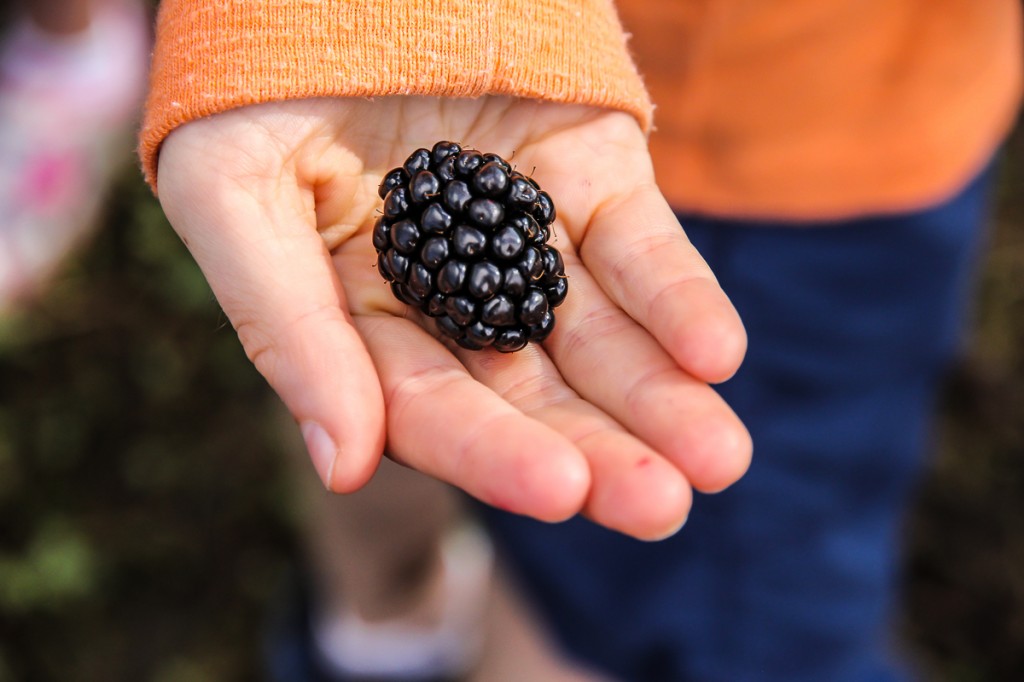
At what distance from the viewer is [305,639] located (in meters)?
2.88

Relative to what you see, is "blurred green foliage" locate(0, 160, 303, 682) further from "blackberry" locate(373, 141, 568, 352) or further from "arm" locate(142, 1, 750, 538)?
"blackberry" locate(373, 141, 568, 352)

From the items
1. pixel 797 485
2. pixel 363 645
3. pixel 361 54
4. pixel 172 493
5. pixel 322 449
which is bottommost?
pixel 363 645

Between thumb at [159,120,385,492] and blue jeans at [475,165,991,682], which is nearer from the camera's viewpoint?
thumb at [159,120,385,492]

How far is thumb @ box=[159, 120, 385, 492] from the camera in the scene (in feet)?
4.02

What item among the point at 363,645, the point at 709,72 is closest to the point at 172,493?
the point at 363,645

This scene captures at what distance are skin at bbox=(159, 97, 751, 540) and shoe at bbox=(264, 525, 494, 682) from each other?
1.65 m

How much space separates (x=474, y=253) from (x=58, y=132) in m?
2.80

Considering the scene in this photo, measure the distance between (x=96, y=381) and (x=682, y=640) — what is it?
7.20 feet

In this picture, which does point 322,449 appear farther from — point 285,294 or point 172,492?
point 172,492

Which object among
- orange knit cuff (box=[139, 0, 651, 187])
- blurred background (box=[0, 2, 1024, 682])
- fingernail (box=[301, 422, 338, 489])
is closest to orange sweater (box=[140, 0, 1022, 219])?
orange knit cuff (box=[139, 0, 651, 187])

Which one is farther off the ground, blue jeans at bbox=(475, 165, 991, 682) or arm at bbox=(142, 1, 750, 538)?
arm at bbox=(142, 1, 750, 538)

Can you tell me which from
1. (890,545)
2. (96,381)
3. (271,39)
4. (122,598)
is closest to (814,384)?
(890,545)

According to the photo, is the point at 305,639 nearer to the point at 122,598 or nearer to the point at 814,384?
the point at 122,598

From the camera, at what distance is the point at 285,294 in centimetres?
129
